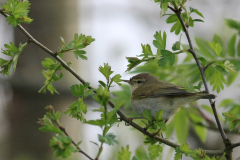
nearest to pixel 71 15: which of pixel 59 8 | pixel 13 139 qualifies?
pixel 59 8

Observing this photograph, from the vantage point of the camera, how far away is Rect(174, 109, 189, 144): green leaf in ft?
10.1

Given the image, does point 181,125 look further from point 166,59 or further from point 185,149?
point 185,149

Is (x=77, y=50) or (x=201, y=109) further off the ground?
(x=77, y=50)

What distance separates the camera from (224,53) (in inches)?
111

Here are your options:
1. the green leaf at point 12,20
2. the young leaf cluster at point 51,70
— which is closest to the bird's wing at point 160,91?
the young leaf cluster at point 51,70

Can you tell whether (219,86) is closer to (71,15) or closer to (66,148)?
(66,148)

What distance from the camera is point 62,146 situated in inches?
43.5

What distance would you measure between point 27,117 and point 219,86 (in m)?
3.64

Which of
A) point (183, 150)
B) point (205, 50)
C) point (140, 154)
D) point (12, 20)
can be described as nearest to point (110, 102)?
point (140, 154)

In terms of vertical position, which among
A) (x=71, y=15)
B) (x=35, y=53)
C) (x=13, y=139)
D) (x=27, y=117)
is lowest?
(x=13, y=139)

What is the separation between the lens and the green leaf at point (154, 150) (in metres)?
1.79

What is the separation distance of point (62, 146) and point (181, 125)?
7.26ft

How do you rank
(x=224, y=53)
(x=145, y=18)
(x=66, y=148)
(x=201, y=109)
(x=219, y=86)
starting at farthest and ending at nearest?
(x=145, y=18) → (x=201, y=109) → (x=224, y=53) → (x=219, y=86) → (x=66, y=148)

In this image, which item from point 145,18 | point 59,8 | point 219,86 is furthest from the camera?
point 145,18
